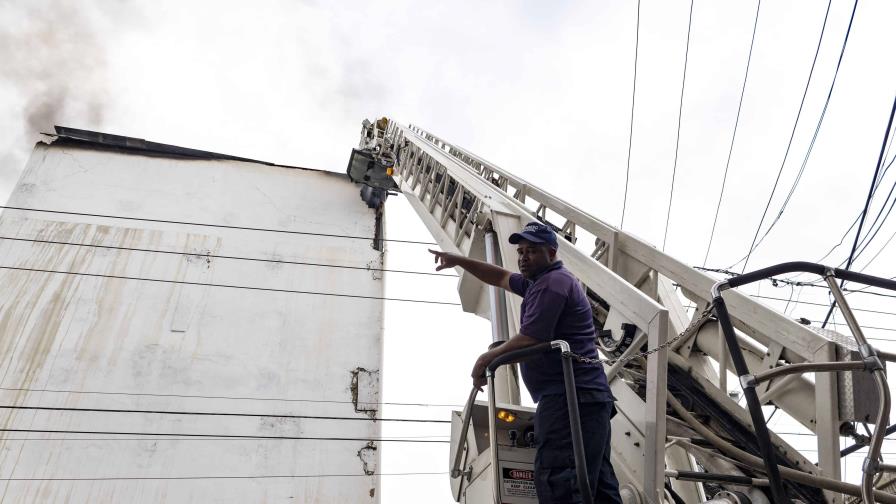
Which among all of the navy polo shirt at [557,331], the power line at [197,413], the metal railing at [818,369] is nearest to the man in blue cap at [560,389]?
the navy polo shirt at [557,331]

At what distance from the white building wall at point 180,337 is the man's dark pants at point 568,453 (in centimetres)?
699

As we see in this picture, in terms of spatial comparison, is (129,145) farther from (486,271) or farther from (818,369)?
(818,369)

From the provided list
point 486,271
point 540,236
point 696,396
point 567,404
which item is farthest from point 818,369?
point 486,271

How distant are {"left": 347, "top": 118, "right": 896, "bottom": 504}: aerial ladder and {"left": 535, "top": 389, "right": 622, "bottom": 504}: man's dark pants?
0.24m

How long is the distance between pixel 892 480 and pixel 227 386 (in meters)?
8.69

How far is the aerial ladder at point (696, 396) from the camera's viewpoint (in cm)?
218

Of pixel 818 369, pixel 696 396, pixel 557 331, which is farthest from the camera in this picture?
pixel 696 396

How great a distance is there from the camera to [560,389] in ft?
8.66

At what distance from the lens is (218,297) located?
9961 millimetres

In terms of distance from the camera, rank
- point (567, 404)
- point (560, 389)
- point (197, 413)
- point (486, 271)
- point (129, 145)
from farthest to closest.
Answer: point (129, 145) → point (197, 413) → point (486, 271) → point (560, 389) → point (567, 404)

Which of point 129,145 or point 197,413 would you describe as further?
point 129,145

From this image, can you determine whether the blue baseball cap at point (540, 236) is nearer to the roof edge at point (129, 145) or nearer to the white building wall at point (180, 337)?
the white building wall at point (180, 337)

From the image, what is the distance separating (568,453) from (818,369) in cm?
104

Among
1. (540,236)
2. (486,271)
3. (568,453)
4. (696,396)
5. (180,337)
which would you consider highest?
(180,337)
